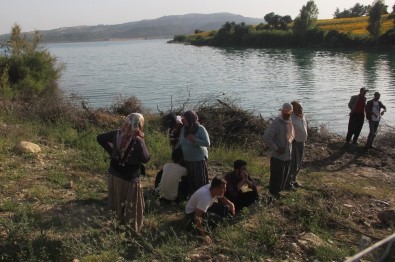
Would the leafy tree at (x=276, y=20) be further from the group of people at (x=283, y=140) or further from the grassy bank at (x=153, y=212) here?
the group of people at (x=283, y=140)

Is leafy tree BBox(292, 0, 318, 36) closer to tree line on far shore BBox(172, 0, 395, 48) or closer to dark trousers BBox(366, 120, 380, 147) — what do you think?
tree line on far shore BBox(172, 0, 395, 48)

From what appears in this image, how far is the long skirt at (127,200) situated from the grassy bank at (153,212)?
144 mm

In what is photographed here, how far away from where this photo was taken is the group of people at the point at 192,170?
4895mm

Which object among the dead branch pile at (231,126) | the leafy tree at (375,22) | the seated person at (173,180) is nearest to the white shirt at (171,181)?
the seated person at (173,180)

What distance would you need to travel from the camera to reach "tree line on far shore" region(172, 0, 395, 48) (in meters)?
52.6

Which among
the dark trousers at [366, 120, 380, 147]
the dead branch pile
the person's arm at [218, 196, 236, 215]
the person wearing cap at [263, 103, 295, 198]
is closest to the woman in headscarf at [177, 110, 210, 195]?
the person's arm at [218, 196, 236, 215]

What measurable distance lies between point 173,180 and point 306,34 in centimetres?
6384

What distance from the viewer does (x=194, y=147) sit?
6031 millimetres

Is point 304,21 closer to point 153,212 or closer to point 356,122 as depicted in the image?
point 356,122

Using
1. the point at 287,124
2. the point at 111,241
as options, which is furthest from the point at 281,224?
the point at 111,241

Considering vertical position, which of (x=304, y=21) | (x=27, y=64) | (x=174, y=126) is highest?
(x=304, y=21)

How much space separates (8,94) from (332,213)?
14.1m

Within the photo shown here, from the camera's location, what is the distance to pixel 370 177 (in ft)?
29.6

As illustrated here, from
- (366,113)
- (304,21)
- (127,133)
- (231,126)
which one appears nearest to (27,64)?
(231,126)
